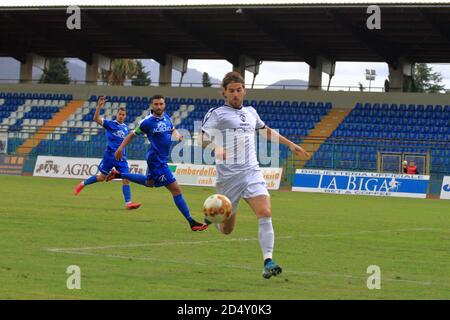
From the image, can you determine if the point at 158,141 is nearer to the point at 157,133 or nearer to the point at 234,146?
the point at 157,133

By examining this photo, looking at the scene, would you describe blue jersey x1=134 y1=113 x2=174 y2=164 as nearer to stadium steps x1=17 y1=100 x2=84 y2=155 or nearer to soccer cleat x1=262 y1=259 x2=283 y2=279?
soccer cleat x1=262 y1=259 x2=283 y2=279

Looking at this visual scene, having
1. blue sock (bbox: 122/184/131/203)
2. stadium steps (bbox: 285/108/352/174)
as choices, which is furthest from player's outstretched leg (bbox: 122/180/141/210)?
stadium steps (bbox: 285/108/352/174)

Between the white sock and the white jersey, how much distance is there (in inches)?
29.7

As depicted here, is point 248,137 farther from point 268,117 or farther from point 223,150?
point 268,117

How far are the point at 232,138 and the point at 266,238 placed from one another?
137 centimetres

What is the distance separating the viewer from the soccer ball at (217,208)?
1103 centimetres

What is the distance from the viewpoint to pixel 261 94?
2071 inches

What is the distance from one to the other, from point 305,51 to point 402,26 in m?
7.28

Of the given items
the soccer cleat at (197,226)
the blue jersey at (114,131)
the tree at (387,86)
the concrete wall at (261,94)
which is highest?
the tree at (387,86)

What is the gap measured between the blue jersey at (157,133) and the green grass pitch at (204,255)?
1.31 metres

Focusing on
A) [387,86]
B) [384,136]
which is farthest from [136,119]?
[384,136]

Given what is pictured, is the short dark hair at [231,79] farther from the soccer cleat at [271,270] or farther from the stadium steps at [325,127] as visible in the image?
the stadium steps at [325,127]

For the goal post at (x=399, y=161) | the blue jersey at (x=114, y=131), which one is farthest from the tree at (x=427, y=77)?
the blue jersey at (x=114, y=131)
